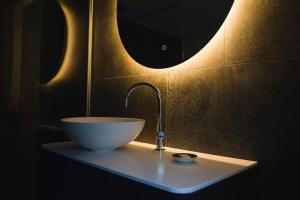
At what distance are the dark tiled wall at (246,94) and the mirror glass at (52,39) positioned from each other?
63 cm

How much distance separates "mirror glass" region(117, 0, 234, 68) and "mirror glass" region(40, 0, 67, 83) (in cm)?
39

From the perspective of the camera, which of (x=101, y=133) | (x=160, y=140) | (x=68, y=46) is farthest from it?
(x=68, y=46)

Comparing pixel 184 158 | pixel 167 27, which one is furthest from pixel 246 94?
pixel 167 27

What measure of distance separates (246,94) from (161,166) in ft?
1.45

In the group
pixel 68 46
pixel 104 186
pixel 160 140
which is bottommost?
pixel 104 186

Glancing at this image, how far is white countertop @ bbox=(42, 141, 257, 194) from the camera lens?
647 millimetres

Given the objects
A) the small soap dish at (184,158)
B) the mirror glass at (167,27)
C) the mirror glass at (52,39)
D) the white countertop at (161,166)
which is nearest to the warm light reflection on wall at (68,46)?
the mirror glass at (52,39)

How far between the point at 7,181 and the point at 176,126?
940mm

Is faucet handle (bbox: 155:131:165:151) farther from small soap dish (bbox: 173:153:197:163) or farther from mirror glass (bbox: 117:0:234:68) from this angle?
mirror glass (bbox: 117:0:234:68)

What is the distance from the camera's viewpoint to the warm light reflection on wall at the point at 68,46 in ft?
4.92

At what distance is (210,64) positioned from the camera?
1.03 m

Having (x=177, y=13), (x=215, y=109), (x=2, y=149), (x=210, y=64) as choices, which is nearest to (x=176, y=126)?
(x=215, y=109)

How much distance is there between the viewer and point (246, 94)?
0.92m

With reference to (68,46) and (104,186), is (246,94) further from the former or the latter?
(68,46)
